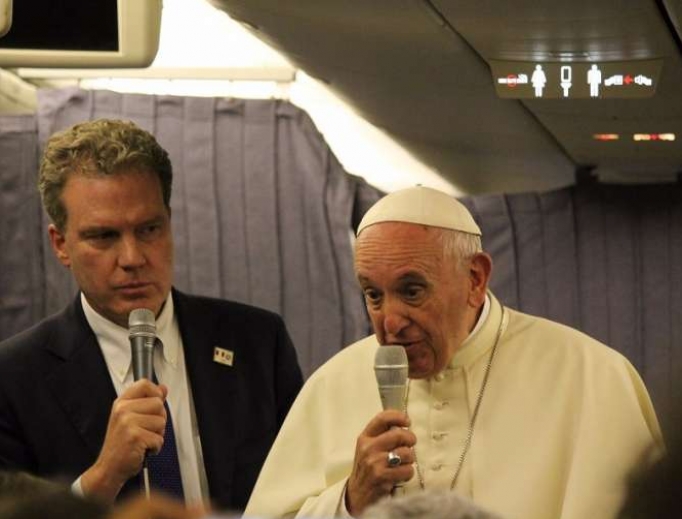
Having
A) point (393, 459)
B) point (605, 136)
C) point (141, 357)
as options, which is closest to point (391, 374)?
point (393, 459)

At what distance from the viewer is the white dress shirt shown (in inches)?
150

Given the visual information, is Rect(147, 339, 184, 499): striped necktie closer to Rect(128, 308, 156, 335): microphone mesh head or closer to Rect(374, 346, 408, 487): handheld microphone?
Rect(128, 308, 156, 335): microphone mesh head

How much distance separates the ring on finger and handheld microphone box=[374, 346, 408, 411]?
0.09 metres

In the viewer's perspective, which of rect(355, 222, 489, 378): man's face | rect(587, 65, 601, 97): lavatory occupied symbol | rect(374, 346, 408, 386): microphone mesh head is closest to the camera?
rect(374, 346, 408, 386): microphone mesh head

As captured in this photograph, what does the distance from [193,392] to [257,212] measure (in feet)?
12.3

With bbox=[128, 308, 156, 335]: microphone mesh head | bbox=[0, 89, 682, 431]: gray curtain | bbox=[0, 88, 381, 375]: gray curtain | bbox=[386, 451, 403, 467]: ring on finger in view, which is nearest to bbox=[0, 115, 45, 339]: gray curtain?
bbox=[0, 89, 682, 431]: gray curtain

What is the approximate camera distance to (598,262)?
7727 mm

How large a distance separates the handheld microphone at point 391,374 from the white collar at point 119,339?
0.82 m

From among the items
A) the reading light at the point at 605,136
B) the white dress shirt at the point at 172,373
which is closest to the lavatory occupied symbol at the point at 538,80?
the reading light at the point at 605,136

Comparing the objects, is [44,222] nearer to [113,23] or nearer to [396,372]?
[113,23]

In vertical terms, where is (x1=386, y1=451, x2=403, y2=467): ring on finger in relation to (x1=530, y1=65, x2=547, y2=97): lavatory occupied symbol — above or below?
below

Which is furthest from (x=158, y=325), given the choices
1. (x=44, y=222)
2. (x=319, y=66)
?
(x=44, y=222)

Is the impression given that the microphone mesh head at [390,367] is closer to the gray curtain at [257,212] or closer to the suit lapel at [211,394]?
the suit lapel at [211,394]

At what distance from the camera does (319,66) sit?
6496 millimetres
